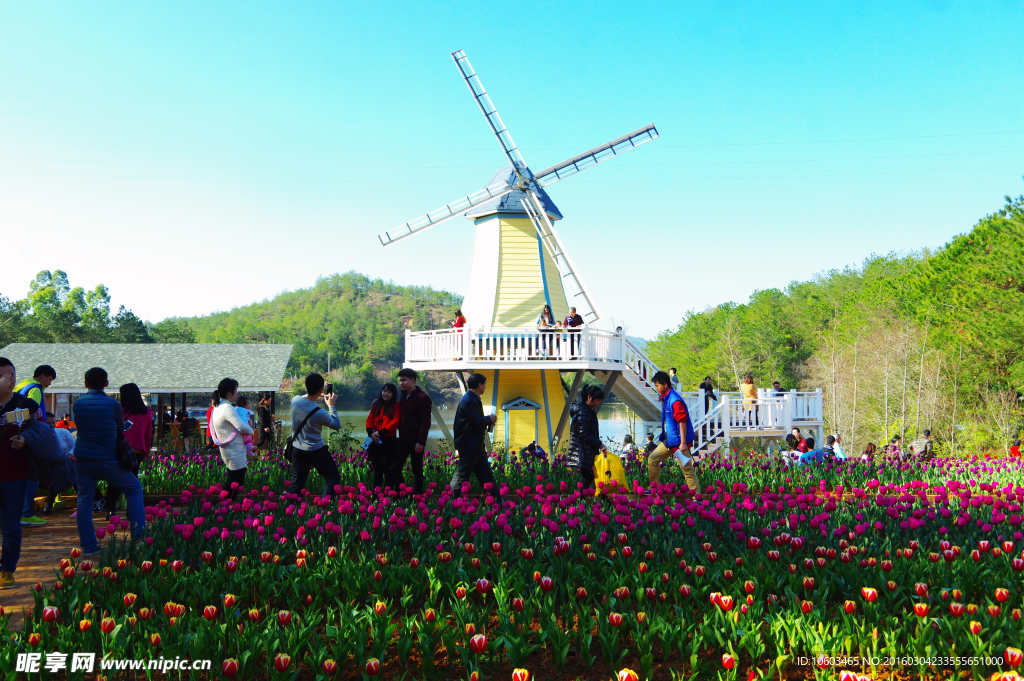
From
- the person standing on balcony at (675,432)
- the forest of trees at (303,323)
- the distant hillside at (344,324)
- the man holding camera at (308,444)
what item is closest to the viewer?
the man holding camera at (308,444)

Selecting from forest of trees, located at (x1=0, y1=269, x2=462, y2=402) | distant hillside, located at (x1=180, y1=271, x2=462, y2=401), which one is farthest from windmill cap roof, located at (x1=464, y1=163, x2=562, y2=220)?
distant hillside, located at (x1=180, y1=271, x2=462, y2=401)

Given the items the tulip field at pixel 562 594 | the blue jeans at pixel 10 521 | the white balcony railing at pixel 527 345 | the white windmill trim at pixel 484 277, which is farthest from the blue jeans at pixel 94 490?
the white windmill trim at pixel 484 277

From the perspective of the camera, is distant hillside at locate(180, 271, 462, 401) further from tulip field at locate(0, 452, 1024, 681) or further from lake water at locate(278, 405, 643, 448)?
tulip field at locate(0, 452, 1024, 681)

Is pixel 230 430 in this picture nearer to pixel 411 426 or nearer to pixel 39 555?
pixel 411 426

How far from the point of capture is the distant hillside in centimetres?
10269

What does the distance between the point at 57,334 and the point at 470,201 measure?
51.8m

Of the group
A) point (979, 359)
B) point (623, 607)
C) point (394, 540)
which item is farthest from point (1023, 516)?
point (979, 359)

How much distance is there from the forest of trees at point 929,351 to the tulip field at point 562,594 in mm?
26710

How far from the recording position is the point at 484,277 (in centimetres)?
2195

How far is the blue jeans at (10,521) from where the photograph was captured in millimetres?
5586

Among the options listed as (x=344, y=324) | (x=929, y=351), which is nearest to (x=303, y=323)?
(x=344, y=324)

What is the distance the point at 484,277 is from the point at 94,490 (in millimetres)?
16005

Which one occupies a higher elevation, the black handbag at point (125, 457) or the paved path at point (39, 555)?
the black handbag at point (125, 457)

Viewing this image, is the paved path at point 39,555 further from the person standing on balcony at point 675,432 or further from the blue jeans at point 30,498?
the person standing on balcony at point 675,432
